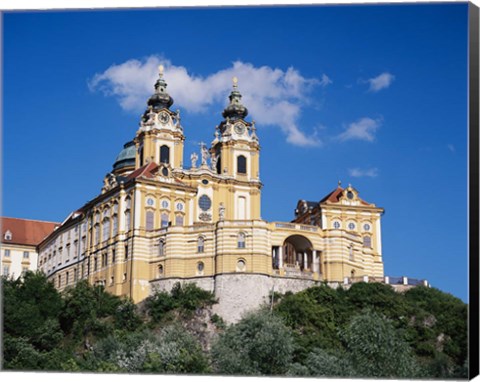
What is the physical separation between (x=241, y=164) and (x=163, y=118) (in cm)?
595

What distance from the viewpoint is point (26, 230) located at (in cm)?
6925

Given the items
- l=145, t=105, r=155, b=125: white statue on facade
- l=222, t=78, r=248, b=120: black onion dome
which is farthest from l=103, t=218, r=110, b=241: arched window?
l=222, t=78, r=248, b=120: black onion dome

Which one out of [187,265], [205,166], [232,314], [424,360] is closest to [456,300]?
[424,360]

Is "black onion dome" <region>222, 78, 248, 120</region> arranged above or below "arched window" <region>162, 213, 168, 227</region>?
above

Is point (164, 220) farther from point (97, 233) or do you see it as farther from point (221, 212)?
point (221, 212)

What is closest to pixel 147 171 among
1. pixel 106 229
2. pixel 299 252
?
pixel 106 229

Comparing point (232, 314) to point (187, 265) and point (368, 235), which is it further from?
point (368, 235)

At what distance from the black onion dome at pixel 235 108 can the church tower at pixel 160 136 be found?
3.81m

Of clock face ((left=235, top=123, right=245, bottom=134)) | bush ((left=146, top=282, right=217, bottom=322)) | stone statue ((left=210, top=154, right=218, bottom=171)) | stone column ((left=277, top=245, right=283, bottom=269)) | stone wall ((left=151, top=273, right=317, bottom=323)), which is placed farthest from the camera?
clock face ((left=235, top=123, right=245, bottom=134))

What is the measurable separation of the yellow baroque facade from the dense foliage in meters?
1.55

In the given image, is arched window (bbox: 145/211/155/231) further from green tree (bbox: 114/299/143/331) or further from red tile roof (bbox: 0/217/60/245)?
red tile roof (bbox: 0/217/60/245)

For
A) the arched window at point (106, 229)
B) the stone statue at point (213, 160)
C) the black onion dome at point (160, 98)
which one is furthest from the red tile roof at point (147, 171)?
the black onion dome at point (160, 98)

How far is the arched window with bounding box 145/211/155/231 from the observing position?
177ft

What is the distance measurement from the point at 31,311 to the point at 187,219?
1226 centimetres
